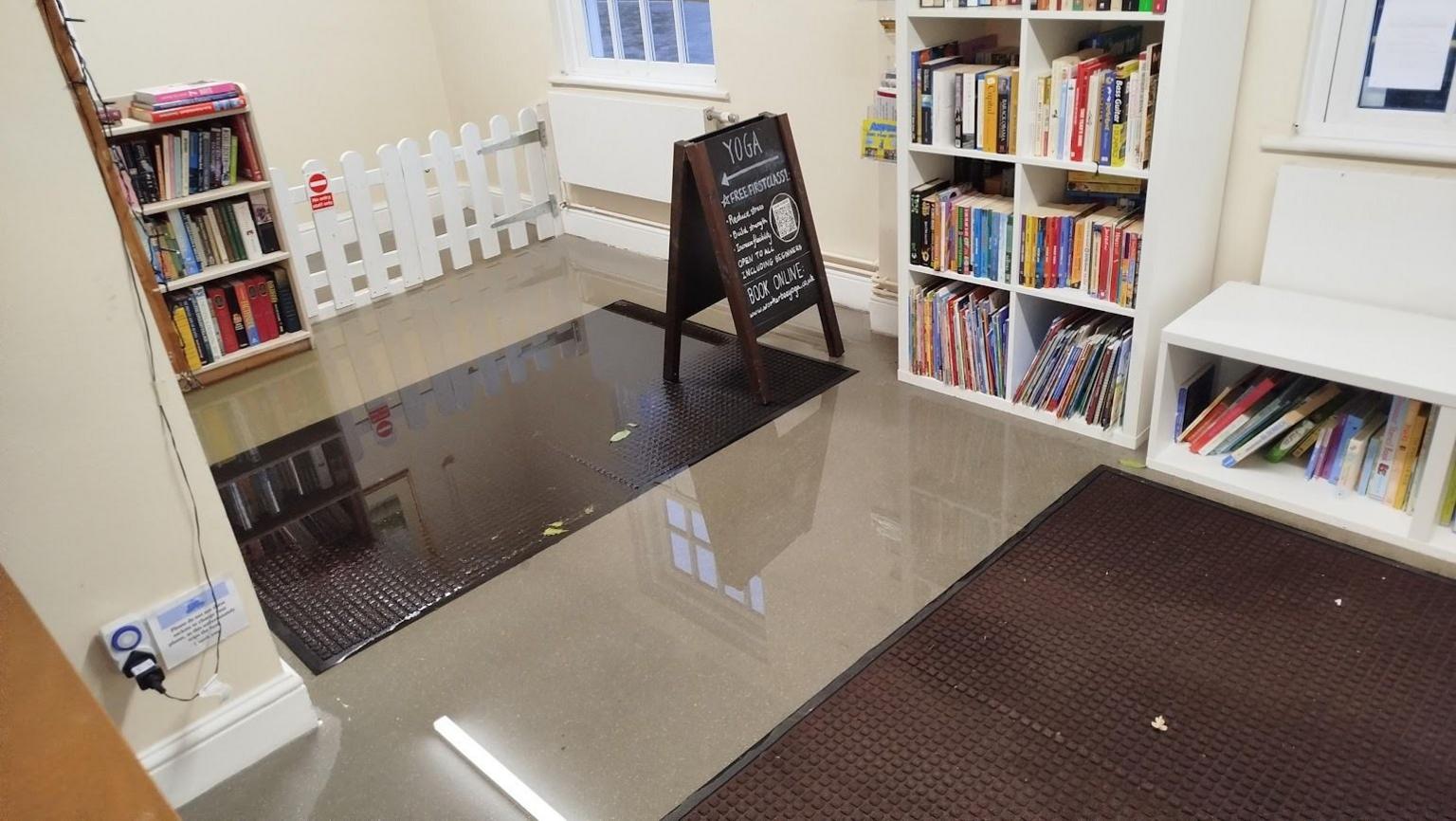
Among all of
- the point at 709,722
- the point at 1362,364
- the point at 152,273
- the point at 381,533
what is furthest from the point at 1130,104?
the point at 152,273

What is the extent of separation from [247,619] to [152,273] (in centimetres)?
195

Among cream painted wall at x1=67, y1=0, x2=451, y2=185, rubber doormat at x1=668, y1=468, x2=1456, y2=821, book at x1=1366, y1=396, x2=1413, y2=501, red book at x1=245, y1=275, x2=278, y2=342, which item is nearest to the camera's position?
rubber doormat at x1=668, y1=468, x2=1456, y2=821

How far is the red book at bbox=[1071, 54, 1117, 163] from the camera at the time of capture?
2582 millimetres

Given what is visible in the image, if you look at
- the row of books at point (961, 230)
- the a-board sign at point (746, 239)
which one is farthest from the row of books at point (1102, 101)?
the a-board sign at point (746, 239)

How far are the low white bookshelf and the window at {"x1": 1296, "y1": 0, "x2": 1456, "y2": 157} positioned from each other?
11cm

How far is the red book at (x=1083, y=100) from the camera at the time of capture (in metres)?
2.58

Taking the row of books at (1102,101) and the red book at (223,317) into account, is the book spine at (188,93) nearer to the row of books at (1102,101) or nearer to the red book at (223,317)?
the red book at (223,317)

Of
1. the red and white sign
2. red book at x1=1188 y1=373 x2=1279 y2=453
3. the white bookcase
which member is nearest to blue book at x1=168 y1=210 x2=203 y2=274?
the red and white sign

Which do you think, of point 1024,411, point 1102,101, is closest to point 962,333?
point 1024,411

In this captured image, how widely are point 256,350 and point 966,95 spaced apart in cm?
272

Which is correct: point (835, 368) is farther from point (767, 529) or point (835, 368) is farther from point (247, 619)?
point (247, 619)

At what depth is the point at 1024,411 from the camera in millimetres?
3053

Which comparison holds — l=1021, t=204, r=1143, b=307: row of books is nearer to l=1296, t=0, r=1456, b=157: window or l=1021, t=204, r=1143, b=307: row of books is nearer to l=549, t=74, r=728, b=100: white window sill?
l=1296, t=0, r=1456, b=157: window

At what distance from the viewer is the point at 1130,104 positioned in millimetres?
2521
